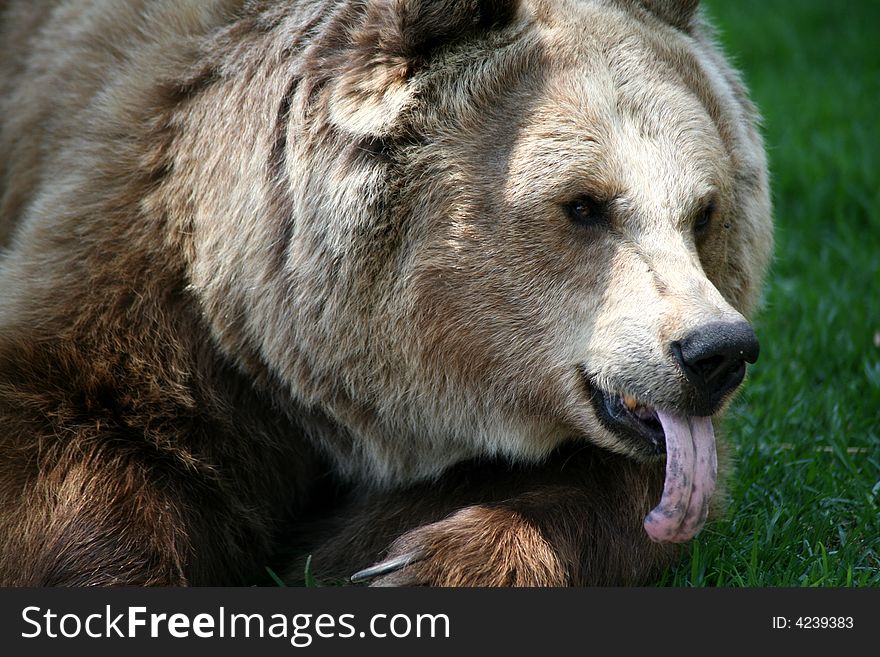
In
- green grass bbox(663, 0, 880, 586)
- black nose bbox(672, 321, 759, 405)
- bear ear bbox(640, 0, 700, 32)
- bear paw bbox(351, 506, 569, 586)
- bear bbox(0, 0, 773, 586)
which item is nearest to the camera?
black nose bbox(672, 321, 759, 405)

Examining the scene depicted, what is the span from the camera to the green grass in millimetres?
3588

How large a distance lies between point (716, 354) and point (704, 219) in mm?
666

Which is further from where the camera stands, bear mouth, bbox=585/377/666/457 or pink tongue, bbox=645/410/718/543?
bear mouth, bbox=585/377/666/457

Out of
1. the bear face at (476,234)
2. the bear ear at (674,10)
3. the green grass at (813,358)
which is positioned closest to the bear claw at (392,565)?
the bear face at (476,234)

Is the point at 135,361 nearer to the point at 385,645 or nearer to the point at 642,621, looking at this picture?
the point at 385,645

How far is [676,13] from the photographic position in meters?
3.88

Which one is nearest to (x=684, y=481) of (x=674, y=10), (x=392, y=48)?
(x=392, y=48)

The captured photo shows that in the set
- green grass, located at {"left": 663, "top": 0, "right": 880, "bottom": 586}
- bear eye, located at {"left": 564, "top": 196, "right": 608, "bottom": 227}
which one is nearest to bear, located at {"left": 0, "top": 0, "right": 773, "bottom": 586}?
bear eye, located at {"left": 564, "top": 196, "right": 608, "bottom": 227}

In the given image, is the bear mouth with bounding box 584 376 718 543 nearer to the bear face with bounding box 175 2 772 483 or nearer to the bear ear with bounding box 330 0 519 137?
the bear face with bounding box 175 2 772 483

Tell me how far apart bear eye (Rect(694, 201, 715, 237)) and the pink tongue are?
2.01ft

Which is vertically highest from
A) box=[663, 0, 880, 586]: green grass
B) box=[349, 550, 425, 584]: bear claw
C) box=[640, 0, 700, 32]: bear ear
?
box=[640, 0, 700, 32]: bear ear

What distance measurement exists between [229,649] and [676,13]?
8.12 feet

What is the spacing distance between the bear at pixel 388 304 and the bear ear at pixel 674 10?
0.04 meters

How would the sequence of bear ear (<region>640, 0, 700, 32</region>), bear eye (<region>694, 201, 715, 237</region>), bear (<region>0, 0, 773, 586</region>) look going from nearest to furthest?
bear (<region>0, 0, 773, 586</region>), bear eye (<region>694, 201, 715, 237</region>), bear ear (<region>640, 0, 700, 32</region>)
